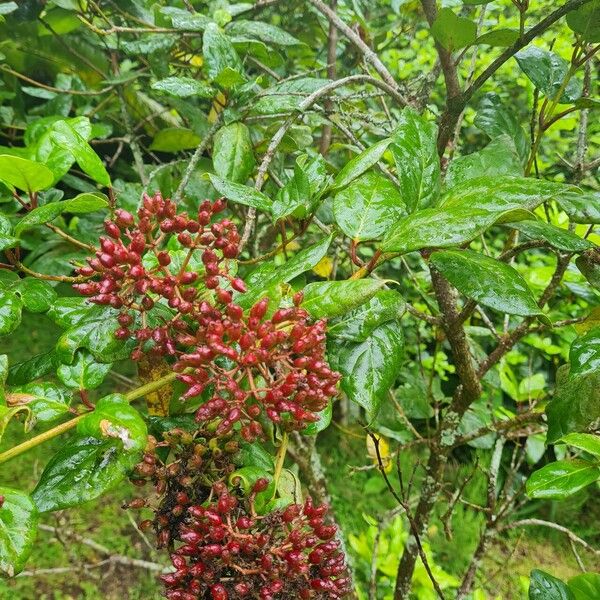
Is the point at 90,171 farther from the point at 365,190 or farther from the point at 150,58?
the point at 150,58

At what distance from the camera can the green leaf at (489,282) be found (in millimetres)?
536

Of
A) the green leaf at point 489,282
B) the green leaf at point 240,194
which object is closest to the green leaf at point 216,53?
the green leaf at point 240,194

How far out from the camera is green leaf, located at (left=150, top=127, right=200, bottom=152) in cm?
124

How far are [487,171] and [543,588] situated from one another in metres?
0.56

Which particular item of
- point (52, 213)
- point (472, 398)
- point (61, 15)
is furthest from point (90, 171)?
point (61, 15)

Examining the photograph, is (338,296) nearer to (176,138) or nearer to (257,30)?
(257,30)

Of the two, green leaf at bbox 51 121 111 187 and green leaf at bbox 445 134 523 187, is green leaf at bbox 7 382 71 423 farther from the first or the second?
green leaf at bbox 445 134 523 187

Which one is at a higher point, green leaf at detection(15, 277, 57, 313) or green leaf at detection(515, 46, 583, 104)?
green leaf at detection(515, 46, 583, 104)

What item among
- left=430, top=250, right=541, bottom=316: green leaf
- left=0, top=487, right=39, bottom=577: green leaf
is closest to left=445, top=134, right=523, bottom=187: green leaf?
left=430, top=250, right=541, bottom=316: green leaf

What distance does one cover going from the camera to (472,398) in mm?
1007

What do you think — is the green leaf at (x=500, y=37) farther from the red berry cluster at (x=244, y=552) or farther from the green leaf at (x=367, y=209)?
the red berry cluster at (x=244, y=552)

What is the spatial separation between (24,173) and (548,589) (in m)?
0.84

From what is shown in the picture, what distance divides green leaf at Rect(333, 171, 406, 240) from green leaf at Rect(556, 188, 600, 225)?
20 centimetres

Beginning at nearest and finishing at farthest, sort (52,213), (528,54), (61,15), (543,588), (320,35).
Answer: (52,213), (543,588), (528,54), (61,15), (320,35)
